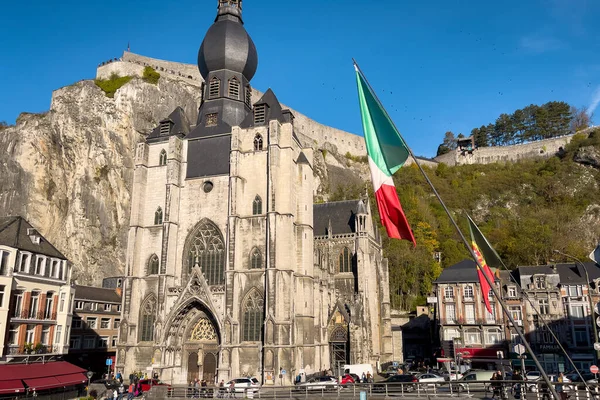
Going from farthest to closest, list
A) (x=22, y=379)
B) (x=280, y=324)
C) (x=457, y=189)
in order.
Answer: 1. (x=457, y=189)
2. (x=280, y=324)
3. (x=22, y=379)

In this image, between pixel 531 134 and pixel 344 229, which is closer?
pixel 344 229

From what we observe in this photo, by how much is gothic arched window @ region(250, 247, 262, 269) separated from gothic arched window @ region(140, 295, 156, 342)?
687cm

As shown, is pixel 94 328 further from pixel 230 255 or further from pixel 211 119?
pixel 211 119

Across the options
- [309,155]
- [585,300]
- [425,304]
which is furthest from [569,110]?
[309,155]

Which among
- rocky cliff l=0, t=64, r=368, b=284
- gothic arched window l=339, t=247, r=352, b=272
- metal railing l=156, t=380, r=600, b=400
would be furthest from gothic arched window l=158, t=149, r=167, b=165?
rocky cliff l=0, t=64, r=368, b=284

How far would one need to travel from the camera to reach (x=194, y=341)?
3098cm

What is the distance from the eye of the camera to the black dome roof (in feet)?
121

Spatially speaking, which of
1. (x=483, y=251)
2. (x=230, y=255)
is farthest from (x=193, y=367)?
(x=483, y=251)

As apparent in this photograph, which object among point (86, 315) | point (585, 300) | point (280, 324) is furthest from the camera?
point (86, 315)

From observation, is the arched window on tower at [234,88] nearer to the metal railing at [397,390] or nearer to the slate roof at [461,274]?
the metal railing at [397,390]

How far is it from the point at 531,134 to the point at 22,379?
93.3 m

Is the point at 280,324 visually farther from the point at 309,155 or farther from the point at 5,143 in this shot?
the point at 5,143

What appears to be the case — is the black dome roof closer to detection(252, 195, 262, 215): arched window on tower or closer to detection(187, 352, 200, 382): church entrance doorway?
detection(252, 195, 262, 215): arched window on tower

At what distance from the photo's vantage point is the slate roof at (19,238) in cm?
2464
